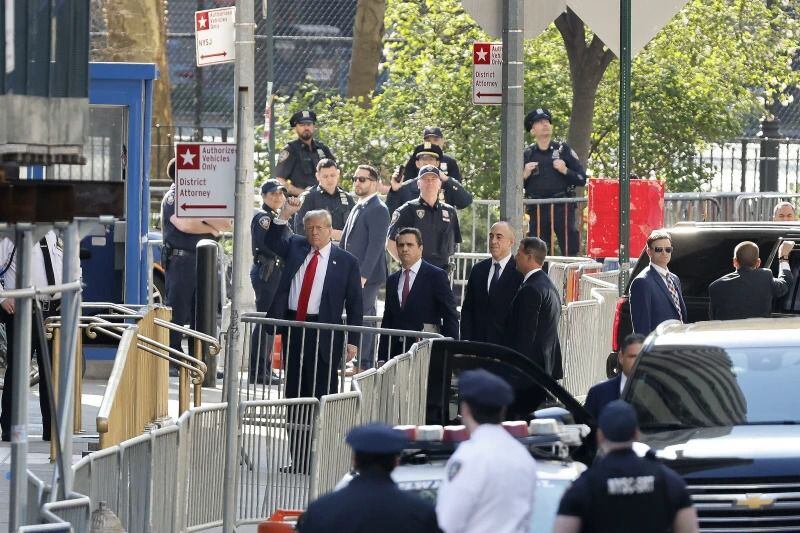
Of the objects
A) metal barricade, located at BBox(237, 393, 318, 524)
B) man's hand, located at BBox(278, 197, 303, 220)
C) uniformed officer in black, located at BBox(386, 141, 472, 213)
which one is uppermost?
uniformed officer in black, located at BBox(386, 141, 472, 213)

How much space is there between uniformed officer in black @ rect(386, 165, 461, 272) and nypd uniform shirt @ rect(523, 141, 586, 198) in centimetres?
411

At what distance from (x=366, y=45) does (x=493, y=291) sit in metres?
18.0

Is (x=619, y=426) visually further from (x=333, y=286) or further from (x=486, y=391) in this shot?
(x=333, y=286)

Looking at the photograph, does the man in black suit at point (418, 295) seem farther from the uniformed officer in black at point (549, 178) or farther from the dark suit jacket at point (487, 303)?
the uniformed officer in black at point (549, 178)

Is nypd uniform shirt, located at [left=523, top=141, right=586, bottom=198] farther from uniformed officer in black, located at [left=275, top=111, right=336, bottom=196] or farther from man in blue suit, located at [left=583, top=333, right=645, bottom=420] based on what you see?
man in blue suit, located at [left=583, top=333, right=645, bottom=420]

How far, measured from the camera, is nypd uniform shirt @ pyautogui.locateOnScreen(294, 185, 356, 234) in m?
19.4

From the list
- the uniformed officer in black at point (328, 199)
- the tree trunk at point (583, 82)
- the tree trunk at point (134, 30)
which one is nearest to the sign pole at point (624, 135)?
the uniformed officer in black at point (328, 199)

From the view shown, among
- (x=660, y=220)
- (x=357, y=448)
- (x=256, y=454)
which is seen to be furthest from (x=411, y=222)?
(x=357, y=448)

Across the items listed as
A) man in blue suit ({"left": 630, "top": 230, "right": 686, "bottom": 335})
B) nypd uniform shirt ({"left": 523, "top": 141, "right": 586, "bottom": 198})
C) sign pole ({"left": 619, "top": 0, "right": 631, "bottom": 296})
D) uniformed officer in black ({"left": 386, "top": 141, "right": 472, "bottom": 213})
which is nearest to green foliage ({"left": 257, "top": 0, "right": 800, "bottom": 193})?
nypd uniform shirt ({"left": 523, "top": 141, "right": 586, "bottom": 198})

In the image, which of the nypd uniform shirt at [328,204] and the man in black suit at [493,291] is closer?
the man in black suit at [493,291]

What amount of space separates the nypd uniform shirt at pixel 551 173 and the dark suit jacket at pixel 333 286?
8504 mm

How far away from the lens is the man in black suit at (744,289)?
1485 centimetres

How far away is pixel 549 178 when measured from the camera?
22.7 m

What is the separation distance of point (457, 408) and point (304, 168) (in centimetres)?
1149
